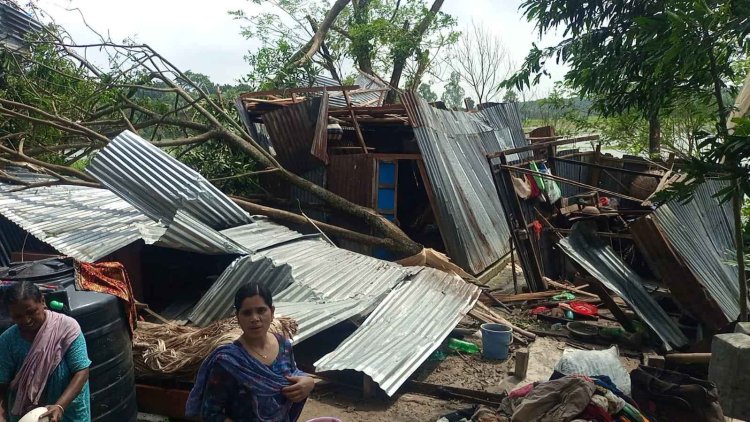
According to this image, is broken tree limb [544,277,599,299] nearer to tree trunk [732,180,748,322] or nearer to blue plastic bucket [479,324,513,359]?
blue plastic bucket [479,324,513,359]

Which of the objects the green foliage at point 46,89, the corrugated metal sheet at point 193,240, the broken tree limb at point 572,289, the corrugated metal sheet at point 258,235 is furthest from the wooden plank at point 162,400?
the green foliage at point 46,89

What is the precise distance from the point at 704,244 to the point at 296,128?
6651mm

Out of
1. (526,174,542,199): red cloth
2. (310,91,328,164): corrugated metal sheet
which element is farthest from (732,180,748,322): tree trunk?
(310,91,328,164): corrugated metal sheet

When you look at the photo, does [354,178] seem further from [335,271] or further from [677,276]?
[677,276]

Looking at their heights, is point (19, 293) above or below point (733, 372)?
above

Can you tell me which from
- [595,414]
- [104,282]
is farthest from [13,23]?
[595,414]

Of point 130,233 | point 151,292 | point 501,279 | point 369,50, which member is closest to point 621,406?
point 130,233

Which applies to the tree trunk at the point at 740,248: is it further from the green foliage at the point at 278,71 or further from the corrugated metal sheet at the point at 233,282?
the green foliage at the point at 278,71

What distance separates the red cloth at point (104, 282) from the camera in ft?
12.0

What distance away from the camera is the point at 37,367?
101 inches

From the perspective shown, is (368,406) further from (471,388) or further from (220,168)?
(220,168)

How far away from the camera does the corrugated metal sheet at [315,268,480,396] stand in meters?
4.67

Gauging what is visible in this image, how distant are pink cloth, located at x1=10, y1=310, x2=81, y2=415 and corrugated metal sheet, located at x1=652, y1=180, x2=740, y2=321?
553 centimetres

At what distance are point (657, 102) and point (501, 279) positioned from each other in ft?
14.9
